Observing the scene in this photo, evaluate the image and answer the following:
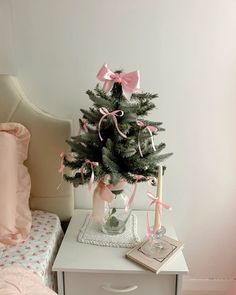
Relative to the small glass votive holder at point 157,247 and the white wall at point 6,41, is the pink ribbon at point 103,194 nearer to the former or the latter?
the small glass votive holder at point 157,247

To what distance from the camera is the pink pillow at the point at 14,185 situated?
1.33 metres

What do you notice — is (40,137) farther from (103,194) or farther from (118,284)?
(118,284)

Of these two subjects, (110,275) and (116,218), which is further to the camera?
(116,218)

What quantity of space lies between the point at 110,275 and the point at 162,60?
91 centimetres

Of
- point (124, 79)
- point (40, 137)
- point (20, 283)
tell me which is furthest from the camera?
point (40, 137)

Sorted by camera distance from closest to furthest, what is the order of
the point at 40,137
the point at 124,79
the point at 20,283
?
the point at 20,283
the point at 124,79
the point at 40,137

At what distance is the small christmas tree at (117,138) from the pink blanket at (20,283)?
0.37m

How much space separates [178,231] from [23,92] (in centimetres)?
100

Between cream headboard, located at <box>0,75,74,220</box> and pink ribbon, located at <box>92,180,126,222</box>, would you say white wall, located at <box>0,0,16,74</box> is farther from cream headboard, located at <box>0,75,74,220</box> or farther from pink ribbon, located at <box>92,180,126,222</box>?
pink ribbon, located at <box>92,180,126,222</box>

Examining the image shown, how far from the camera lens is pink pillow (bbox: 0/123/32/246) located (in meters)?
1.33

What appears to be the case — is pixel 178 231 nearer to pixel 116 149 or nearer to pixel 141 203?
pixel 141 203

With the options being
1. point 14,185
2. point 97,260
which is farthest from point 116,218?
point 14,185

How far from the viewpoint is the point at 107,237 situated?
142 cm

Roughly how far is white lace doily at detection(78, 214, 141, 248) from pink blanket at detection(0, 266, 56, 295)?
0.32 metres
